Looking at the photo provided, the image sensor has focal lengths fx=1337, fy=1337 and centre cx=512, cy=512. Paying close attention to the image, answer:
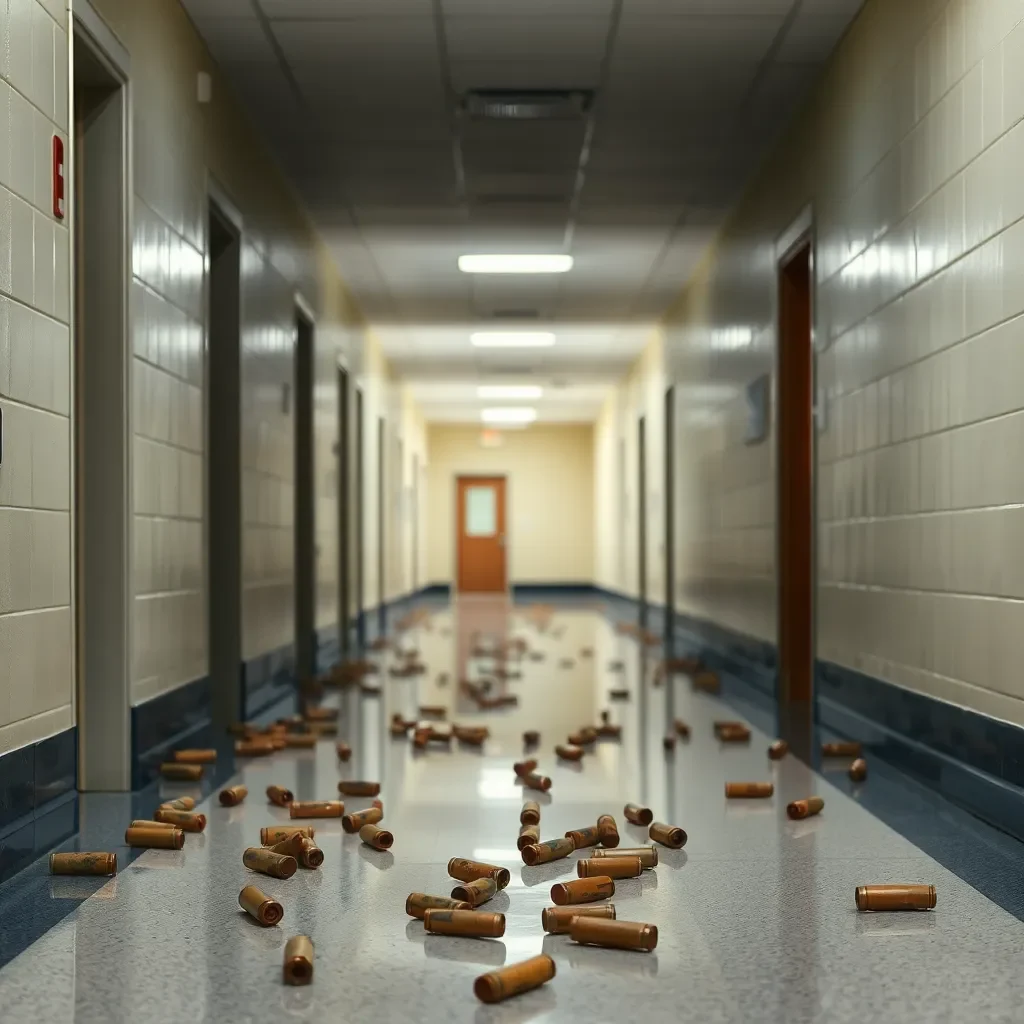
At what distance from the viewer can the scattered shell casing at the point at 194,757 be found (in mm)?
4680

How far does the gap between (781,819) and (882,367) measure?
1.87 meters

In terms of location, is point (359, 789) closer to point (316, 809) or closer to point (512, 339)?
point (316, 809)

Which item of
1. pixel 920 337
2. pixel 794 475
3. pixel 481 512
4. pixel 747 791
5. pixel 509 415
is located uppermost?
pixel 509 415

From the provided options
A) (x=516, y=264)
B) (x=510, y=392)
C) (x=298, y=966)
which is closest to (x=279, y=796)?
(x=298, y=966)

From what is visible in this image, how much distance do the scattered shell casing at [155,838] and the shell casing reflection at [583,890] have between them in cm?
110

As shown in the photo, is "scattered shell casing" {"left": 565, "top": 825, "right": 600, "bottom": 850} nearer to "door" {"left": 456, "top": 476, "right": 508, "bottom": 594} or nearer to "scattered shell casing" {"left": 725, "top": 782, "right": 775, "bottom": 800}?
"scattered shell casing" {"left": 725, "top": 782, "right": 775, "bottom": 800}

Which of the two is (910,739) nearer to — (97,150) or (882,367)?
(882,367)

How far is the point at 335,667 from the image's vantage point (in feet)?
28.6

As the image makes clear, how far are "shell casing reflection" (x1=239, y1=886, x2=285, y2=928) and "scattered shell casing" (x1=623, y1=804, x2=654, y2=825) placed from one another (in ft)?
4.26

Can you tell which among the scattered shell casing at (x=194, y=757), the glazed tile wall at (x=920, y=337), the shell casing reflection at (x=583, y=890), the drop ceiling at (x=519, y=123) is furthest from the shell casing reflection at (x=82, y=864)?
the drop ceiling at (x=519, y=123)

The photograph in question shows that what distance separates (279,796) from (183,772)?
53 cm

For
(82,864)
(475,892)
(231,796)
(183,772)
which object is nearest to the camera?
(475,892)

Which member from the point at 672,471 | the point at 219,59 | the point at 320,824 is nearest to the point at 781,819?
the point at 320,824

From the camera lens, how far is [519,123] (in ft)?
21.8
